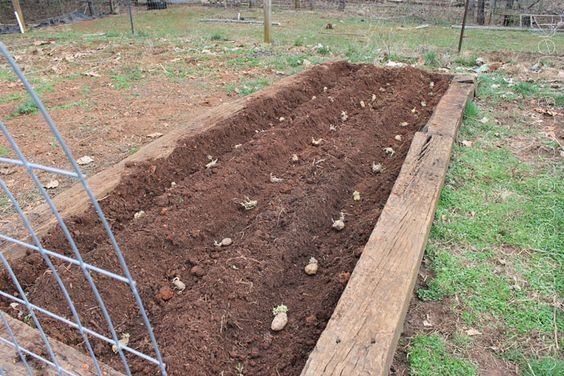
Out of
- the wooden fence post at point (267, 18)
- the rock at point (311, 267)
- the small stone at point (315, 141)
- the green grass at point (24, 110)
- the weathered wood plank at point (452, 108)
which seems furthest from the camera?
the wooden fence post at point (267, 18)

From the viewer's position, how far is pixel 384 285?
6.94ft

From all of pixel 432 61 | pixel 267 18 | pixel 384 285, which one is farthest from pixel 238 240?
pixel 267 18

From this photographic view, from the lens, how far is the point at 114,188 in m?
3.18

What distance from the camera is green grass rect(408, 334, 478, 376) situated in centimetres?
198

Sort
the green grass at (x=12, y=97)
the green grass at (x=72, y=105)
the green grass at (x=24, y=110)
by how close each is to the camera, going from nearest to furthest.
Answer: the green grass at (x=24, y=110) → the green grass at (x=72, y=105) → the green grass at (x=12, y=97)

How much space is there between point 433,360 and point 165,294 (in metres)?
1.39

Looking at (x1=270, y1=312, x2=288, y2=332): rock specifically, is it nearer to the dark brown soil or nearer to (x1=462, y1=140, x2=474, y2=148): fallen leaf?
the dark brown soil

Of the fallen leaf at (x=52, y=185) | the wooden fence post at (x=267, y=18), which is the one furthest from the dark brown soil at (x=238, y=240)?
the wooden fence post at (x=267, y=18)

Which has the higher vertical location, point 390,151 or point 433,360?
point 390,151

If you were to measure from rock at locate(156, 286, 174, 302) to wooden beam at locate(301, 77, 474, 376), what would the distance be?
0.96 meters

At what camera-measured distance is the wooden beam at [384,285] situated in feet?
5.75

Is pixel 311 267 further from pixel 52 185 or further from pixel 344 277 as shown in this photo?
pixel 52 185

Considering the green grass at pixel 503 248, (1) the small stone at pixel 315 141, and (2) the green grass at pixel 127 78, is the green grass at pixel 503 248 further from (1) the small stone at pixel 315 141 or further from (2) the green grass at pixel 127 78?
(2) the green grass at pixel 127 78

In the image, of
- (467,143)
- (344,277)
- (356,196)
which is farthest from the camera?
(467,143)
